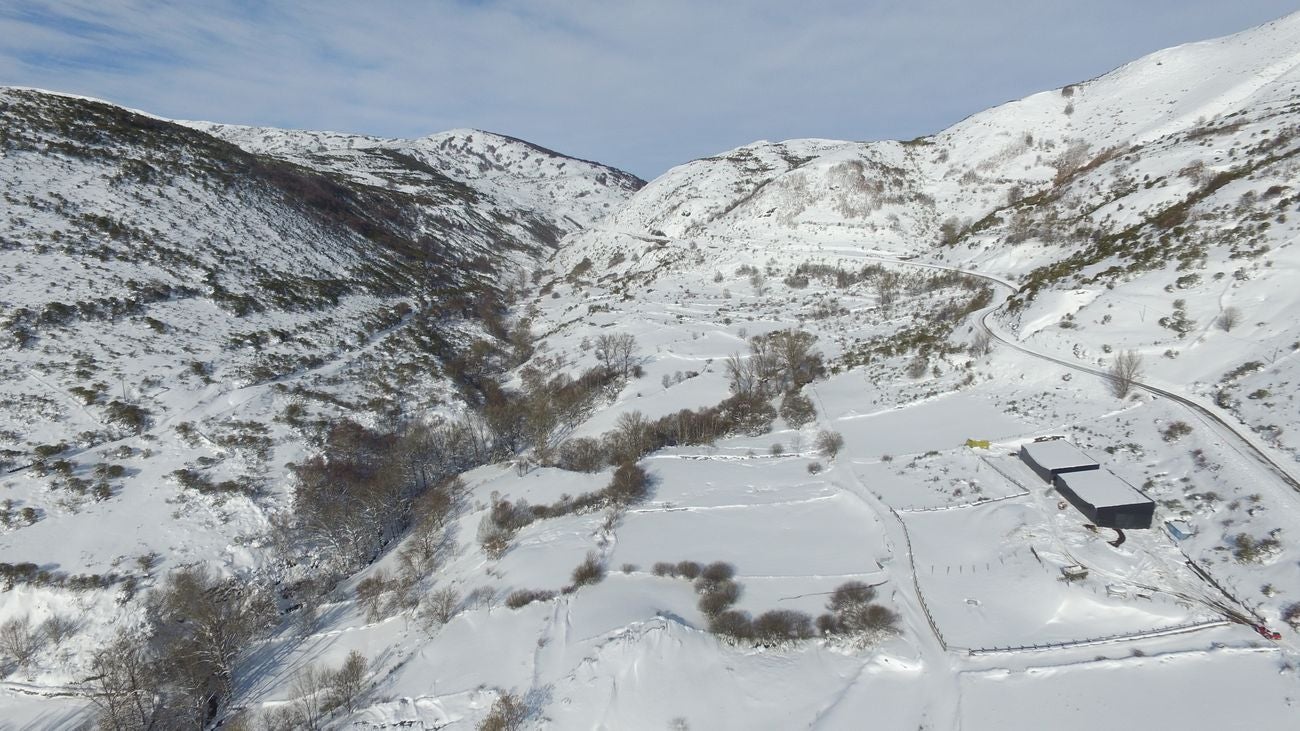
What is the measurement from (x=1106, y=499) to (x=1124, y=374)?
10.6 meters

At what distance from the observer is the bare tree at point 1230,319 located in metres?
26.3

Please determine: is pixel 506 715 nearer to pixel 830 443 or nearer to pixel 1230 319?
pixel 830 443

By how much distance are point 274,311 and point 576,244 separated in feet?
231

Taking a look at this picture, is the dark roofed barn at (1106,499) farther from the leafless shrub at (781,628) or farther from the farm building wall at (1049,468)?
the leafless shrub at (781,628)

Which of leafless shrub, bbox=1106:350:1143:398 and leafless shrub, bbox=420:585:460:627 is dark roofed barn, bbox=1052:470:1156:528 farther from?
leafless shrub, bbox=420:585:460:627

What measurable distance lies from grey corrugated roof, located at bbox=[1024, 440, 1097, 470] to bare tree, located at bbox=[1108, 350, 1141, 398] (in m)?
4.76

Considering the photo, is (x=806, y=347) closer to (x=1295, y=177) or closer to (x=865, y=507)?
(x=865, y=507)

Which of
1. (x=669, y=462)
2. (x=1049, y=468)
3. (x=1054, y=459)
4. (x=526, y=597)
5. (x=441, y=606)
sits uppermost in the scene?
(x=1054, y=459)

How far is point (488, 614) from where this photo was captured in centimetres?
2206

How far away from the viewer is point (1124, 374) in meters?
27.0

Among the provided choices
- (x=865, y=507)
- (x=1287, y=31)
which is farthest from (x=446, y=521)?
(x=1287, y=31)

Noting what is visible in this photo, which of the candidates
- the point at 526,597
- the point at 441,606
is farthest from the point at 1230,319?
the point at 441,606

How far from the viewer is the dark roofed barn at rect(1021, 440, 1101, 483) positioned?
2286cm

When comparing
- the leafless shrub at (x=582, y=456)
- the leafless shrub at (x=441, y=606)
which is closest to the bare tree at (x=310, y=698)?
the leafless shrub at (x=441, y=606)
